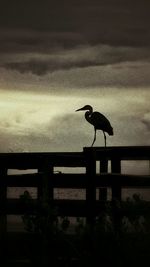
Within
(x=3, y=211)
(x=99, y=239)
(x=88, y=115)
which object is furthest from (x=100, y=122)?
(x=99, y=239)

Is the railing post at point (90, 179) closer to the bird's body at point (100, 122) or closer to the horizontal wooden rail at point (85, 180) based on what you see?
the horizontal wooden rail at point (85, 180)

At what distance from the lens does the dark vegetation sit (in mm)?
8016

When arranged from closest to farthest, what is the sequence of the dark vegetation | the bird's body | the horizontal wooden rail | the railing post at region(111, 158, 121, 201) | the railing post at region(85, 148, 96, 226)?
the dark vegetation → the railing post at region(85, 148, 96, 226) → the horizontal wooden rail → the railing post at region(111, 158, 121, 201) → the bird's body

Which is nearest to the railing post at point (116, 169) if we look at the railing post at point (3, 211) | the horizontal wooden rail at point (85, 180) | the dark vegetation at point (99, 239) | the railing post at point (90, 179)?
the horizontal wooden rail at point (85, 180)

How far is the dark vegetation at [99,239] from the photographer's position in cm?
802

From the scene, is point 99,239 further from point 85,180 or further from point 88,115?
point 88,115

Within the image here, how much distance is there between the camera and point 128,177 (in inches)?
429

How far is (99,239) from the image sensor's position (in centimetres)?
819

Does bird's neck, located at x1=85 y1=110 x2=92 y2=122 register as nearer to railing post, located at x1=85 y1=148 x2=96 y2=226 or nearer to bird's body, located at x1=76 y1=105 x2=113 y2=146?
bird's body, located at x1=76 y1=105 x2=113 y2=146

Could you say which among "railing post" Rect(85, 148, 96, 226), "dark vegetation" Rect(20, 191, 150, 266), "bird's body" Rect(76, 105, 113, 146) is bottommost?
"dark vegetation" Rect(20, 191, 150, 266)

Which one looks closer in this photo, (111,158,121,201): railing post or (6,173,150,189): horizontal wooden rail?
(6,173,150,189): horizontal wooden rail

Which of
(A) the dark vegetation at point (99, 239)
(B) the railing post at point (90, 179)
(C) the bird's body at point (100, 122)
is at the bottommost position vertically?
(A) the dark vegetation at point (99, 239)

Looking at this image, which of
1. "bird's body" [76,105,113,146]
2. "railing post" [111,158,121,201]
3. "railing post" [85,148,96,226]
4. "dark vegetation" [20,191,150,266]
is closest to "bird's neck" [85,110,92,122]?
"bird's body" [76,105,113,146]

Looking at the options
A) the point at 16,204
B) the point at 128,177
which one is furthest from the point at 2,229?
the point at 128,177
